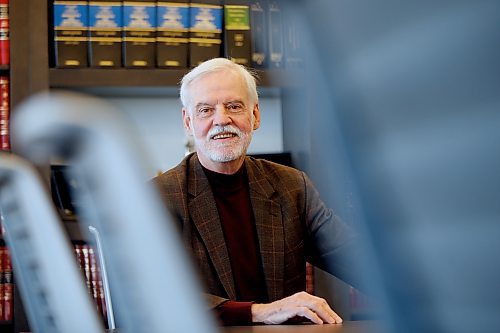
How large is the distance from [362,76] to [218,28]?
290 centimetres

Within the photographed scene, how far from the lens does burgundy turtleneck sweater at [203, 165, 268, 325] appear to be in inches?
89.0

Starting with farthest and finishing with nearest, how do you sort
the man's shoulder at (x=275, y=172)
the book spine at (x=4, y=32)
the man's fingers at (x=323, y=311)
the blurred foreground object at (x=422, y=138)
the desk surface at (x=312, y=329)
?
the book spine at (x=4, y=32)
the man's shoulder at (x=275, y=172)
the man's fingers at (x=323, y=311)
the desk surface at (x=312, y=329)
the blurred foreground object at (x=422, y=138)

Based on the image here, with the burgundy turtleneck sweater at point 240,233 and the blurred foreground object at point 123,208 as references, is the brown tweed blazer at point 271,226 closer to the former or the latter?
the burgundy turtleneck sweater at point 240,233

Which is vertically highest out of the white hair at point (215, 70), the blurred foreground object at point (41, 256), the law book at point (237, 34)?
the law book at point (237, 34)

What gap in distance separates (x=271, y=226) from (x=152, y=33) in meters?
1.08

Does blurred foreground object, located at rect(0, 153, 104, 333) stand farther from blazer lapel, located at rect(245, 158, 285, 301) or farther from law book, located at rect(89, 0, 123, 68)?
law book, located at rect(89, 0, 123, 68)

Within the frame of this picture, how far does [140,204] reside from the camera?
1.33ft

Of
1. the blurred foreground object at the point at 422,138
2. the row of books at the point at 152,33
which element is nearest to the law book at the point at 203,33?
the row of books at the point at 152,33

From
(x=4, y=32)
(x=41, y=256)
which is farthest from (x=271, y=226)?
(x=41, y=256)

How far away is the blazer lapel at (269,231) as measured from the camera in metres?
2.27

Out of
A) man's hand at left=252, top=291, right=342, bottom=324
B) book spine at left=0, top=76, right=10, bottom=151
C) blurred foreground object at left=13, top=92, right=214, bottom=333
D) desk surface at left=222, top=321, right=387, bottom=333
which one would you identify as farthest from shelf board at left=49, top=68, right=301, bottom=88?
blurred foreground object at left=13, top=92, right=214, bottom=333

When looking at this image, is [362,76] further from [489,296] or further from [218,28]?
[218,28]

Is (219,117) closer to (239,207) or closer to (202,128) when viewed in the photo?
(202,128)

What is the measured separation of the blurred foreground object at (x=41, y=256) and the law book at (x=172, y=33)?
2.12m
